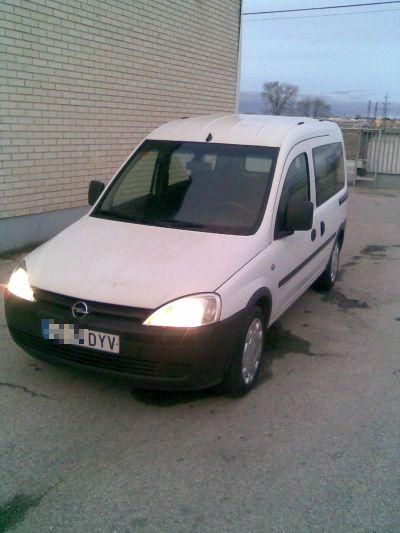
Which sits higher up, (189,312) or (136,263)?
(136,263)

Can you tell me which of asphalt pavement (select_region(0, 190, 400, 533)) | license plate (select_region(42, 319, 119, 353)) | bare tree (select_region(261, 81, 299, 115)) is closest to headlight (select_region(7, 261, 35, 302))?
license plate (select_region(42, 319, 119, 353))

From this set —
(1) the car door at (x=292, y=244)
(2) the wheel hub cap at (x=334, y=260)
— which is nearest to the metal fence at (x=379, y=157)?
(2) the wheel hub cap at (x=334, y=260)

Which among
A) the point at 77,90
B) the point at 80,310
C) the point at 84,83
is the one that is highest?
the point at 84,83

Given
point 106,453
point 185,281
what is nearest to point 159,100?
point 185,281

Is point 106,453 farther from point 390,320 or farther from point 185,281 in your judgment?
point 390,320

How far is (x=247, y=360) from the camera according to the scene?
12.2ft

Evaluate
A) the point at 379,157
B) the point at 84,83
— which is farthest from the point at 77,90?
the point at 379,157

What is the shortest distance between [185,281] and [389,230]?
8061 millimetres

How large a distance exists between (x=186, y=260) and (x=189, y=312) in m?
0.46

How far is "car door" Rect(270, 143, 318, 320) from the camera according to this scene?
411 centimetres

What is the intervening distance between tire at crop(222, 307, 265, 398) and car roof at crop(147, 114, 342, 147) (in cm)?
157

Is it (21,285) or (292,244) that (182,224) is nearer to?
(292,244)

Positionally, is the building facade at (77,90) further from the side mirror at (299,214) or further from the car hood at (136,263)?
the side mirror at (299,214)

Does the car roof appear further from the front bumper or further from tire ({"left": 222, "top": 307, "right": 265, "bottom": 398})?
the front bumper
